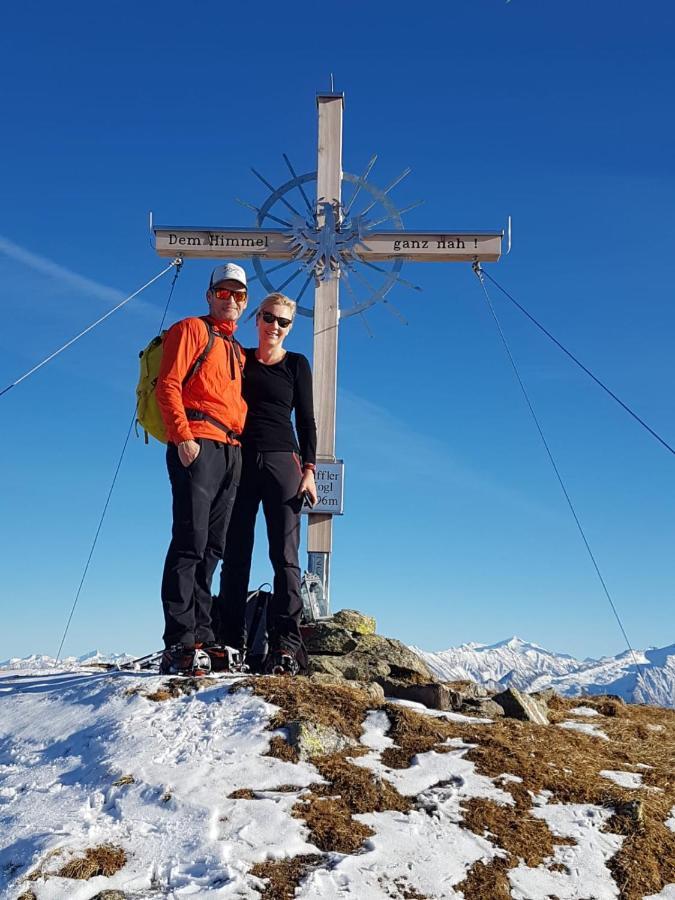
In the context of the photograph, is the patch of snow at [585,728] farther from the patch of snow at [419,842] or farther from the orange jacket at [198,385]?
the orange jacket at [198,385]

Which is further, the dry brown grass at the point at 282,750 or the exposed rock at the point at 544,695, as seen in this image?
the exposed rock at the point at 544,695

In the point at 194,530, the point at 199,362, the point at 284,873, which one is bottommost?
the point at 284,873

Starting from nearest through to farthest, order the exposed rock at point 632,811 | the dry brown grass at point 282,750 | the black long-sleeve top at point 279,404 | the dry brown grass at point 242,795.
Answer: the dry brown grass at point 242,795 < the exposed rock at point 632,811 < the dry brown grass at point 282,750 < the black long-sleeve top at point 279,404

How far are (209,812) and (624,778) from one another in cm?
268

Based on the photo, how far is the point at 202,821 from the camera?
4242mm

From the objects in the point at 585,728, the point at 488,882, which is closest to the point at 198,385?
the point at 488,882

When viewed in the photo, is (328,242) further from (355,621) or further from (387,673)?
(387,673)

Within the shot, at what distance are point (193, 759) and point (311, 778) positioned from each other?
65cm

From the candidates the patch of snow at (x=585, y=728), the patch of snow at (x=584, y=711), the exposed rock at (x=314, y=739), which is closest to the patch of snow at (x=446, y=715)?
the exposed rock at (x=314, y=739)

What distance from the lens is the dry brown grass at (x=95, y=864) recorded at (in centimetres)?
386

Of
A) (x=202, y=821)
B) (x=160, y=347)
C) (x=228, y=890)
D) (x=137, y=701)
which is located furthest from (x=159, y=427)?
(x=228, y=890)

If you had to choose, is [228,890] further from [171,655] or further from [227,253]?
[227,253]

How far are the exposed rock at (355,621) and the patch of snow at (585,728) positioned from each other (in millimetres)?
2610

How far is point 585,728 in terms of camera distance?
7137mm
